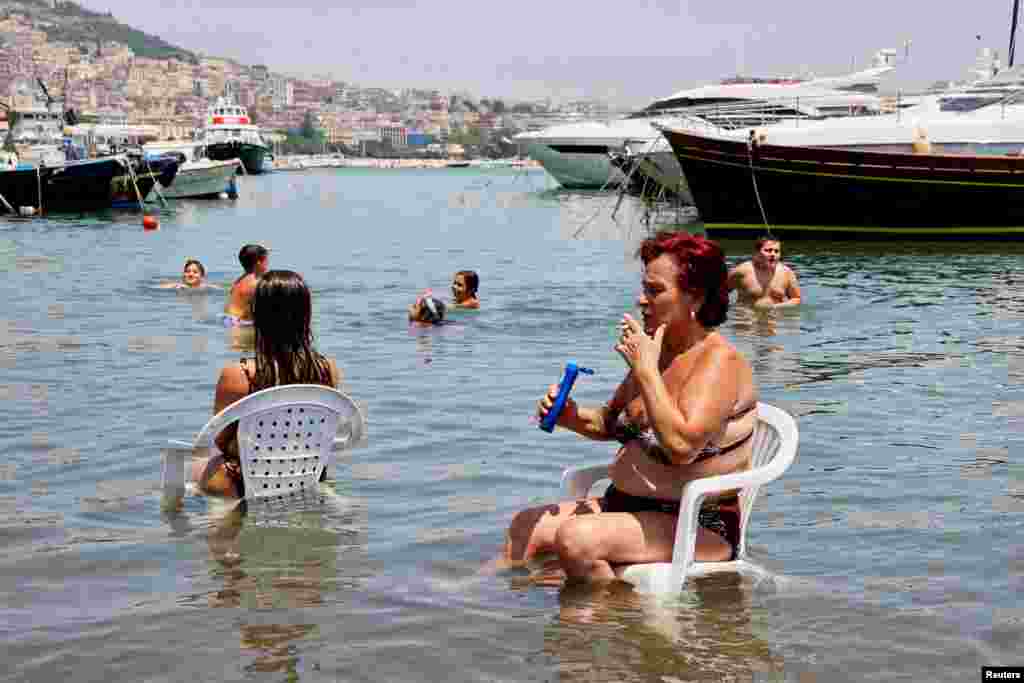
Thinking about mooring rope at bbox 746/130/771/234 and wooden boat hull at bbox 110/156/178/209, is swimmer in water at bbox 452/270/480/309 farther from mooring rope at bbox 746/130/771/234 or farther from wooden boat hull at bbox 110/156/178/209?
wooden boat hull at bbox 110/156/178/209

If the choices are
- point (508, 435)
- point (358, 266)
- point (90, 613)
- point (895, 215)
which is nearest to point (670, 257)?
point (90, 613)

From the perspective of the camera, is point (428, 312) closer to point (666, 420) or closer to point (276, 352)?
point (276, 352)

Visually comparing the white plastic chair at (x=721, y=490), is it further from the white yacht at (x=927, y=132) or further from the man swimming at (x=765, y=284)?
the white yacht at (x=927, y=132)

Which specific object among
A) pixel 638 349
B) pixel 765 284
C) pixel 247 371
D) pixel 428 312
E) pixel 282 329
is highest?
pixel 638 349

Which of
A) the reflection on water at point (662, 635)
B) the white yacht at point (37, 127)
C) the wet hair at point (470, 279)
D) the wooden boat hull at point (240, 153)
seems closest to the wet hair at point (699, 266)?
the reflection on water at point (662, 635)

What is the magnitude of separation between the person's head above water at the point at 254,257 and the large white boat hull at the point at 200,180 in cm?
4751

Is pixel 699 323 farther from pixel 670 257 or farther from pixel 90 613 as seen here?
pixel 90 613

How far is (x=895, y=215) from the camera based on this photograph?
2977cm

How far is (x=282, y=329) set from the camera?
6.70 metres

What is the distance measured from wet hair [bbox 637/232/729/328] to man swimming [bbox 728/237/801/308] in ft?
38.3

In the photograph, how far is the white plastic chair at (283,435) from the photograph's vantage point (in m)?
6.52

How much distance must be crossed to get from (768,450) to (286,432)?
2.27m

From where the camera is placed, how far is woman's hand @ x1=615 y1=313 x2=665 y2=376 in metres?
5.04


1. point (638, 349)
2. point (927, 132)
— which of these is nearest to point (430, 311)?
point (638, 349)
